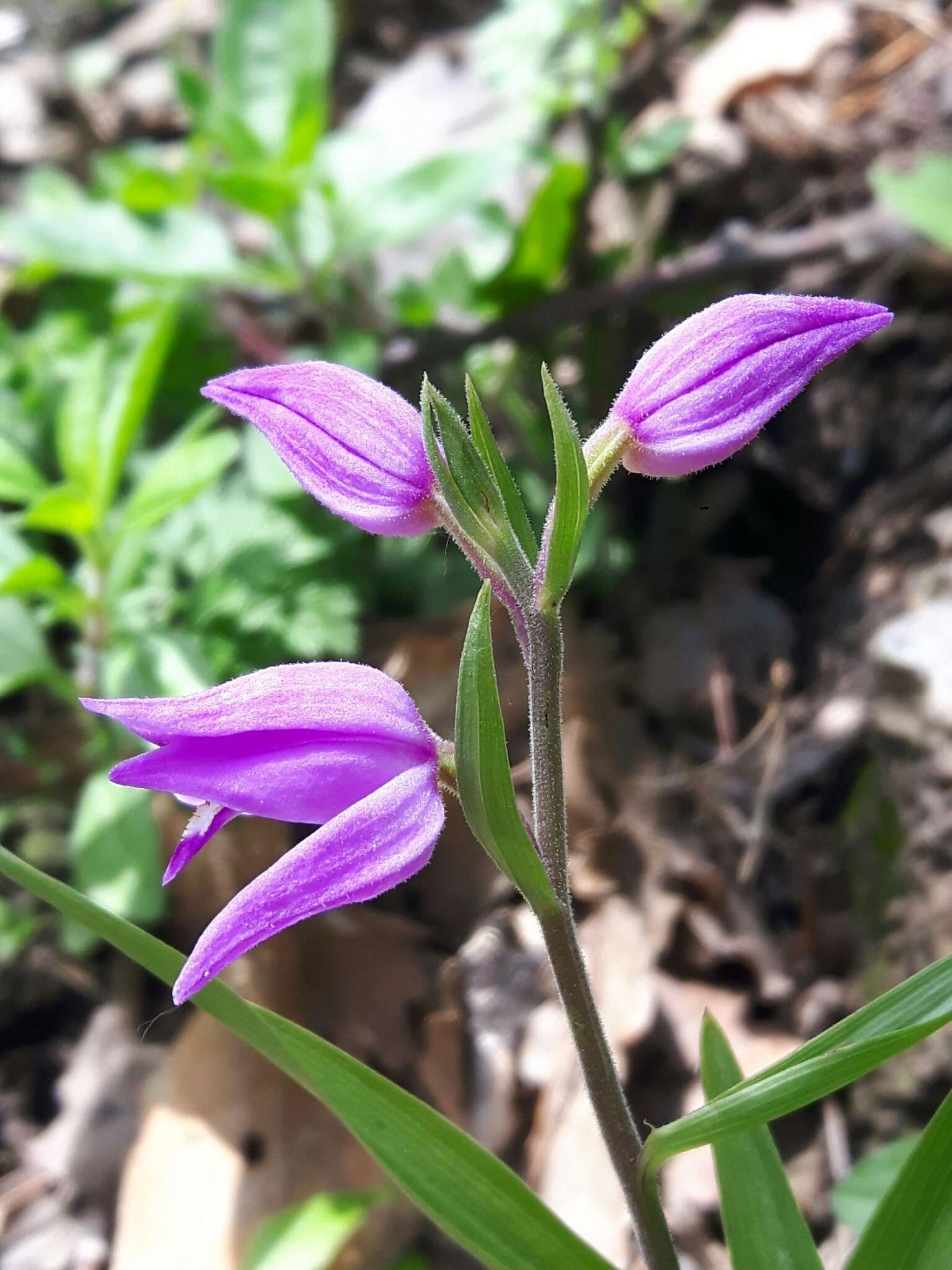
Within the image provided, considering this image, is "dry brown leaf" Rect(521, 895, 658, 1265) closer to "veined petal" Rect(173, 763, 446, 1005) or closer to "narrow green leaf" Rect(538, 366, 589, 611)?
"veined petal" Rect(173, 763, 446, 1005)

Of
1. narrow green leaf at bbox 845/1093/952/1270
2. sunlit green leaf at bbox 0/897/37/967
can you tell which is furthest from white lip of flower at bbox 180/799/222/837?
sunlit green leaf at bbox 0/897/37/967

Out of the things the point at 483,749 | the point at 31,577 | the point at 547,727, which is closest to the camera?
the point at 483,749

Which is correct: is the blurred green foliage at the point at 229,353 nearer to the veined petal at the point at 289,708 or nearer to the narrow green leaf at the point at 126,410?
the narrow green leaf at the point at 126,410

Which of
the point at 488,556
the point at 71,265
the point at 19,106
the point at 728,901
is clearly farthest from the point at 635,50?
the point at 488,556

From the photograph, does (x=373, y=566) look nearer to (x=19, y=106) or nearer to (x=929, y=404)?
(x=929, y=404)

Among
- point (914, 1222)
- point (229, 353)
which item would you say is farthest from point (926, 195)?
point (914, 1222)

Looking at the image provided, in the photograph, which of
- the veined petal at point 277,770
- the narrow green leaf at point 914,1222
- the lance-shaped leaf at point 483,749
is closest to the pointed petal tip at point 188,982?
the veined petal at point 277,770

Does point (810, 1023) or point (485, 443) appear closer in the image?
point (485, 443)

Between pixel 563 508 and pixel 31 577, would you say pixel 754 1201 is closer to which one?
pixel 563 508
